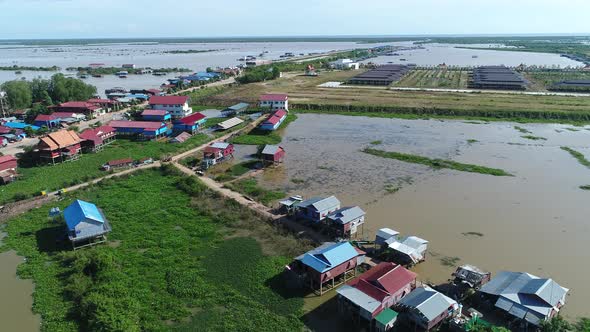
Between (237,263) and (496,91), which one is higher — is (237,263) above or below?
below

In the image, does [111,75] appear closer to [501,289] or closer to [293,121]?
[293,121]

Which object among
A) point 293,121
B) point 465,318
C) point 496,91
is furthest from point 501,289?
point 496,91

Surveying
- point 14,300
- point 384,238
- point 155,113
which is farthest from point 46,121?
point 384,238

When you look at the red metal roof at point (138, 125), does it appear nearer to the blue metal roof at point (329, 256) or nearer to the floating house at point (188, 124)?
the floating house at point (188, 124)

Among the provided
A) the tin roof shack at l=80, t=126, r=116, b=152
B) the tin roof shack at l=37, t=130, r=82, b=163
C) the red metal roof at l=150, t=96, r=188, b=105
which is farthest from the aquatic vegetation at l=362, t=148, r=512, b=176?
the tin roof shack at l=37, t=130, r=82, b=163

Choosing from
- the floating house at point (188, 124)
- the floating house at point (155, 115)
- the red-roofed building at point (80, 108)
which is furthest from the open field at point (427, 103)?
the floating house at point (188, 124)

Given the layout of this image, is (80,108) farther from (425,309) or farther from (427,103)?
(425,309)

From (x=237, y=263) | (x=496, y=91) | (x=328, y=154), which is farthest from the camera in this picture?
(x=496, y=91)

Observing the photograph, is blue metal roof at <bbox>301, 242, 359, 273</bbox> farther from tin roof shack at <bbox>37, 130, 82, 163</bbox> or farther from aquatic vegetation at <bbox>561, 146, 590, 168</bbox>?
aquatic vegetation at <bbox>561, 146, 590, 168</bbox>
